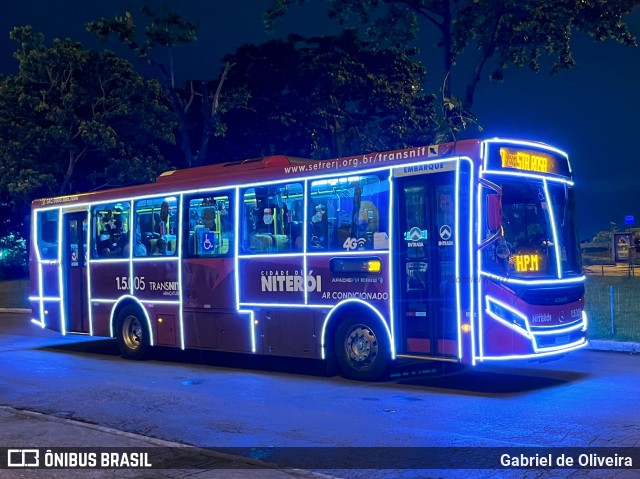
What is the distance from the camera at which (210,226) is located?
1406cm

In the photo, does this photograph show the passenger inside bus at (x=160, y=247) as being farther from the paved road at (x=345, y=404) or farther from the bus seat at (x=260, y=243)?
the bus seat at (x=260, y=243)

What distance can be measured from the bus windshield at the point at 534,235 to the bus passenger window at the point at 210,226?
195 inches

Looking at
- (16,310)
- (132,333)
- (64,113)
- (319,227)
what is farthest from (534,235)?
(64,113)

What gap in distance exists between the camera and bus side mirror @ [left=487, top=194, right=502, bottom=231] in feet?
33.6

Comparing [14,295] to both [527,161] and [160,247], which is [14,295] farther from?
[527,161]

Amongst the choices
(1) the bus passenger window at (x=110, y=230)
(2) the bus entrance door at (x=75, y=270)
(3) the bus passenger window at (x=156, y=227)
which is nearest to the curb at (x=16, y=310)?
(2) the bus entrance door at (x=75, y=270)

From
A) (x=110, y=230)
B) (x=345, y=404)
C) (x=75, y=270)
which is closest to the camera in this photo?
(x=345, y=404)

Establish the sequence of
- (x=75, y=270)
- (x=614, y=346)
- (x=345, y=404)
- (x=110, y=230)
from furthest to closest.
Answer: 1. (x=75, y=270)
2. (x=110, y=230)
3. (x=614, y=346)
4. (x=345, y=404)

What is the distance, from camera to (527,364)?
13195mm

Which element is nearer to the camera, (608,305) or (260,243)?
(260,243)

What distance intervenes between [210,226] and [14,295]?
26476 millimetres

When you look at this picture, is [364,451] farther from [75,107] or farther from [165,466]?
[75,107]

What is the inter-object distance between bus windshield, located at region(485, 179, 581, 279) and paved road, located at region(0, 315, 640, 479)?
161cm

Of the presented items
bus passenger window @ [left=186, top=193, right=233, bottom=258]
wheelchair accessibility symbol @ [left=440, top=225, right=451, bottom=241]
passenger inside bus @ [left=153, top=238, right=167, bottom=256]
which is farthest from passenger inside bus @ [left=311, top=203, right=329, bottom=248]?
passenger inside bus @ [left=153, top=238, right=167, bottom=256]
